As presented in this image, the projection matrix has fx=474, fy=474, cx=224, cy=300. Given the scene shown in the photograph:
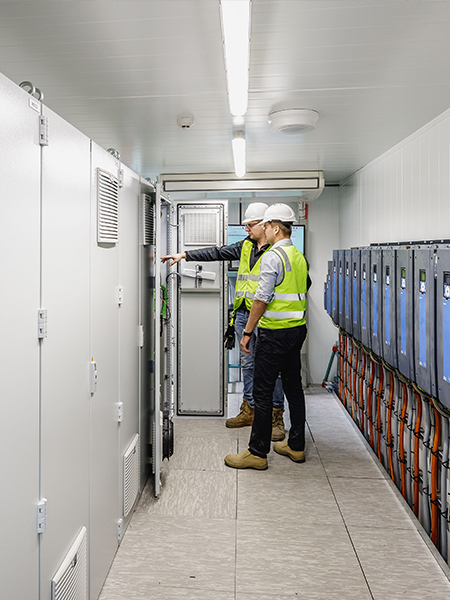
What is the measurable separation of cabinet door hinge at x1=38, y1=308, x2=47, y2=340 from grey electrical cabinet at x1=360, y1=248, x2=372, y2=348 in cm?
274

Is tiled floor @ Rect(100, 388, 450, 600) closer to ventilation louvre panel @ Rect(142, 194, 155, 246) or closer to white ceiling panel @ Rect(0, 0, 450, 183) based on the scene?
ventilation louvre panel @ Rect(142, 194, 155, 246)

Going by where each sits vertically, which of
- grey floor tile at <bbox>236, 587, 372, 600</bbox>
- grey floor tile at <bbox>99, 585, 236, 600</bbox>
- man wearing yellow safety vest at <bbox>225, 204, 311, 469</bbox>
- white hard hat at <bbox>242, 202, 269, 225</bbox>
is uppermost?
white hard hat at <bbox>242, 202, 269, 225</bbox>

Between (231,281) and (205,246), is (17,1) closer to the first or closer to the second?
(205,246)

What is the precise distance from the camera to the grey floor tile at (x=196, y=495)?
3.11 m

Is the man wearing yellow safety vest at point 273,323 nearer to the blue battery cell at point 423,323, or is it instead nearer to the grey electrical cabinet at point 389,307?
the grey electrical cabinet at point 389,307

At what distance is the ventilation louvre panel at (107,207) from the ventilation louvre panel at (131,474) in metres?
1.29

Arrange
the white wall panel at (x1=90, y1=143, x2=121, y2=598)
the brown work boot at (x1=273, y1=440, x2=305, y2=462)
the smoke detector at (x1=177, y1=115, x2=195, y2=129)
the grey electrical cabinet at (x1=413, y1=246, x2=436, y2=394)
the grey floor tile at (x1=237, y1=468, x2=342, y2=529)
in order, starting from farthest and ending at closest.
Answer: the brown work boot at (x1=273, y1=440, x2=305, y2=462) < the smoke detector at (x1=177, y1=115, x2=195, y2=129) < the grey floor tile at (x1=237, y1=468, x2=342, y2=529) < the grey electrical cabinet at (x1=413, y1=246, x2=436, y2=394) < the white wall panel at (x1=90, y1=143, x2=121, y2=598)

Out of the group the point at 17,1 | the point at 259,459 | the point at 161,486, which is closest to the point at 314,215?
the point at 259,459

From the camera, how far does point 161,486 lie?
3.45 metres

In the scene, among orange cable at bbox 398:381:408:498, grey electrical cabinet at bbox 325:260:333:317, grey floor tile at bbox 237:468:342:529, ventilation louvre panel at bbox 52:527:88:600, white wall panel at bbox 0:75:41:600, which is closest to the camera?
white wall panel at bbox 0:75:41:600

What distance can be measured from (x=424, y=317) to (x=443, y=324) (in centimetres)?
26

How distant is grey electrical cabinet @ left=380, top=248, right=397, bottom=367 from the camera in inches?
122

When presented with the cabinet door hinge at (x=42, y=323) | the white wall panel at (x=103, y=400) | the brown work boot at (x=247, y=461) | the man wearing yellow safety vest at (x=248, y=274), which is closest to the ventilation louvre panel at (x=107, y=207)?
the white wall panel at (x=103, y=400)

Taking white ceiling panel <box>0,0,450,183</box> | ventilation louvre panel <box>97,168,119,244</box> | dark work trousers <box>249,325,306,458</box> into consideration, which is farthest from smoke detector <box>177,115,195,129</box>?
dark work trousers <box>249,325,306,458</box>
